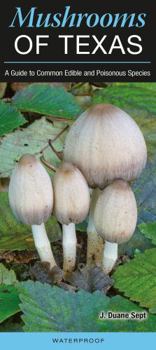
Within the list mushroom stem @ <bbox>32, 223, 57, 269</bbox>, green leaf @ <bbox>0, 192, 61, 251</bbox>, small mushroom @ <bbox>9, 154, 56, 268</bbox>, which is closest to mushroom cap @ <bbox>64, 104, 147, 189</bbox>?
small mushroom @ <bbox>9, 154, 56, 268</bbox>

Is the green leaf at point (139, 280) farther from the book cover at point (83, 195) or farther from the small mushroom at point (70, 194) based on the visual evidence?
the small mushroom at point (70, 194)

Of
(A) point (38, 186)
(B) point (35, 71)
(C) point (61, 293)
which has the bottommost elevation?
(C) point (61, 293)

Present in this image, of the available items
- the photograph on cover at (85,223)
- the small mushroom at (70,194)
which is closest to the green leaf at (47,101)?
the photograph on cover at (85,223)

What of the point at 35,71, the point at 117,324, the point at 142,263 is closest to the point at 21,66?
the point at 35,71

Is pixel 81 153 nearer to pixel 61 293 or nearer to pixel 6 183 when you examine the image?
pixel 61 293

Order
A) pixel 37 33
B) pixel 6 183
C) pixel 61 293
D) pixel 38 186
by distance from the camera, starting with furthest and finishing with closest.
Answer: pixel 6 183, pixel 37 33, pixel 61 293, pixel 38 186

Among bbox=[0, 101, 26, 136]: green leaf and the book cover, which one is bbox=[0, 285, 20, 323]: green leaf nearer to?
the book cover
